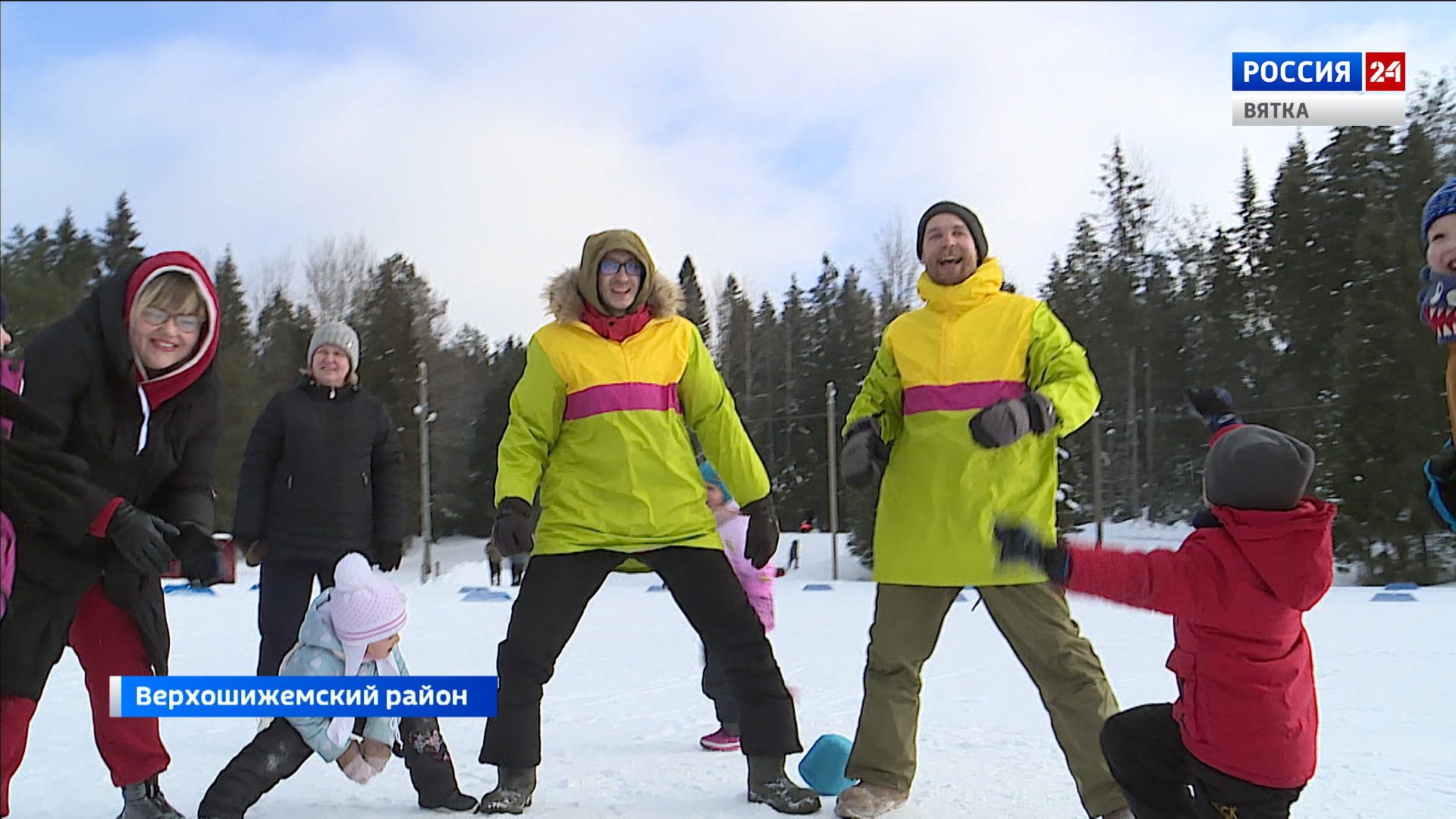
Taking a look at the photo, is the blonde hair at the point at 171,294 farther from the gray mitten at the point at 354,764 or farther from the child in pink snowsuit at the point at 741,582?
the child in pink snowsuit at the point at 741,582

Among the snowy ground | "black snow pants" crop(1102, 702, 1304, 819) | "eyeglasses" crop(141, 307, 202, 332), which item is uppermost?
"eyeglasses" crop(141, 307, 202, 332)

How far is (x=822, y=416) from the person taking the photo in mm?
38938

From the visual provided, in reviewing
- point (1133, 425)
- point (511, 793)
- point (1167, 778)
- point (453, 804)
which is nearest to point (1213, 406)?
point (1167, 778)

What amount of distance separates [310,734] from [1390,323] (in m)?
25.6

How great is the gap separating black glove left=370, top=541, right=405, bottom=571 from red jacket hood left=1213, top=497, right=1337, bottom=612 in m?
3.56

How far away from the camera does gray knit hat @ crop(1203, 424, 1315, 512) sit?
2.34 m

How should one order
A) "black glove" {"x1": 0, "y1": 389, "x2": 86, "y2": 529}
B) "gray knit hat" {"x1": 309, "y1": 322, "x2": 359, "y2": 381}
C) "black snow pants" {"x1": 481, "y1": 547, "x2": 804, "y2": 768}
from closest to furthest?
1. "black glove" {"x1": 0, "y1": 389, "x2": 86, "y2": 529}
2. "black snow pants" {"x1": 481, "y1": 547, "x2": 804, "y2": 768}
3. "gray knit hat" {"x1": 309, "y1": 322, "x2": 359, "y2": 381}

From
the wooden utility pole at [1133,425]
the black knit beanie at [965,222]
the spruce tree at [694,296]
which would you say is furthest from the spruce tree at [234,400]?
the black knit beanie at [965,222]

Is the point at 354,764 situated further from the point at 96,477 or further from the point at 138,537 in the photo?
the point at 96,477

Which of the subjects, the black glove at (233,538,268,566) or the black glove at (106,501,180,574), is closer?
the black glove at (106,501,180,574)

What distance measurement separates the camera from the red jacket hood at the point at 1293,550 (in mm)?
2318
